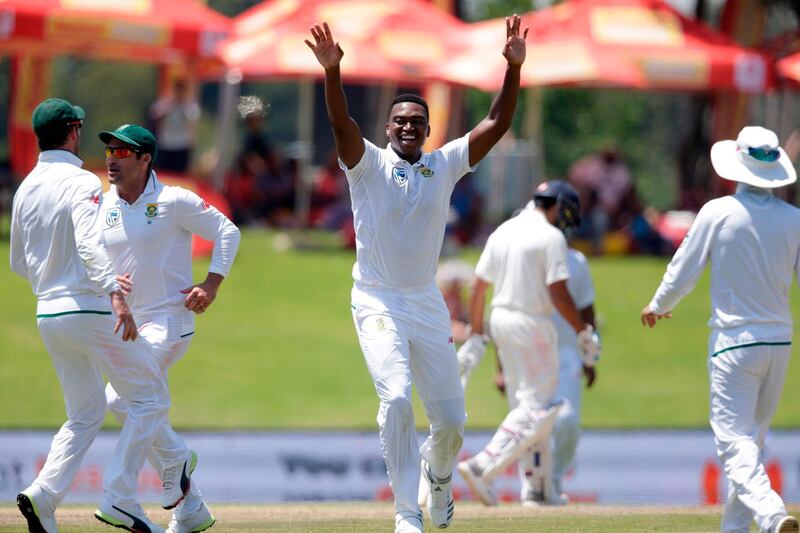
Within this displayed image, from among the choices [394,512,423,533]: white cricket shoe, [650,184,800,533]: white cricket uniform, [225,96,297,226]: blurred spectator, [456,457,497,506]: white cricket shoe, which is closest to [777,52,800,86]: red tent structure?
[225,96,297,226]: blurred spectator

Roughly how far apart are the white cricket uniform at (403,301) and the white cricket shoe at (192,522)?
40.3 inches

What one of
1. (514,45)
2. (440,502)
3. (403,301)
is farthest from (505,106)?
(440,502)

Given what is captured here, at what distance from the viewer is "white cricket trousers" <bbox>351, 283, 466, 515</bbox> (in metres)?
7.30

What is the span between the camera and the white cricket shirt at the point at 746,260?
7652 millimetres

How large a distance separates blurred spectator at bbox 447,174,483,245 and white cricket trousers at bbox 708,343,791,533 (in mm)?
12018

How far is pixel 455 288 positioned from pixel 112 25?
18.4ft

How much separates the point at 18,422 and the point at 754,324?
Result: 938cm

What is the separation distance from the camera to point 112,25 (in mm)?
17844

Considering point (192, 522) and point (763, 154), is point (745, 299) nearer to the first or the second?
point (763, 154)

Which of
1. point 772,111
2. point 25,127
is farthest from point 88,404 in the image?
point 772,111

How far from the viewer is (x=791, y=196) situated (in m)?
21.9

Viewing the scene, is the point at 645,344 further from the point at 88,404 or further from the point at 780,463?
the point at 88,404

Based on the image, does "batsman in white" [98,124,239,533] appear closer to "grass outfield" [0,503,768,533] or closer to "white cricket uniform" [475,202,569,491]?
"grass outfield" [0,503,768,533]

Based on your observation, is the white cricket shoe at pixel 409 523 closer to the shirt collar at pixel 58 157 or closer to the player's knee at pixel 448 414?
the player's knee at pixel 448 414
